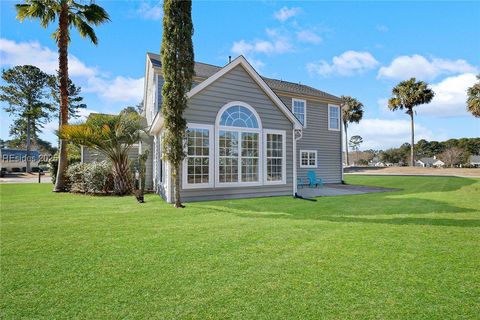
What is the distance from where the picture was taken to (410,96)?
33062mm

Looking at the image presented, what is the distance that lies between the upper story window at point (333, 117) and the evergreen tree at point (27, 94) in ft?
122

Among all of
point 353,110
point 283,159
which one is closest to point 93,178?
point 283,159

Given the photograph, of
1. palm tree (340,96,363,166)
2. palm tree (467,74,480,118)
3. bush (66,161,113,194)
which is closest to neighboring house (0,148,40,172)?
bush (66,161,113,194)

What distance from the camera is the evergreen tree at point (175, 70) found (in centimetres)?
810

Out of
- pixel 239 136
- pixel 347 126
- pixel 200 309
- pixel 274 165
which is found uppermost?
pixel 347 126

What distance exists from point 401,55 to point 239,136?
1471cm

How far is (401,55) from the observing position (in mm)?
17891

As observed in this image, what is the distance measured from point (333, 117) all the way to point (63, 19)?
53.8 ft

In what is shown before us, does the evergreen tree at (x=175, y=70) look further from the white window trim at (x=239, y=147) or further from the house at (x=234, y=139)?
the white window trim at (x=239, y=147)

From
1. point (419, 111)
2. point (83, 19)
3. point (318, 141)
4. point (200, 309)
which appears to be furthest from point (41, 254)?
point (419, 111)

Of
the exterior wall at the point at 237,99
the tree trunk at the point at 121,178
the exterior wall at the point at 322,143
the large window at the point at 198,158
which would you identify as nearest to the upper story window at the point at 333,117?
the exterior wall at the point at 322,143

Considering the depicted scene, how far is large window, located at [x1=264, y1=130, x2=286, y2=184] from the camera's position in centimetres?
1088

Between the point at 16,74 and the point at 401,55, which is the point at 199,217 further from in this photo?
the point at 16,74

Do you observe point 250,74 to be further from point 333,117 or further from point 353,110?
point 353,110
